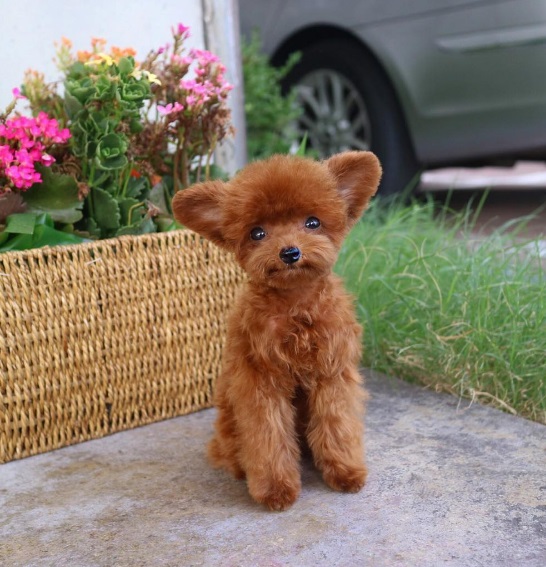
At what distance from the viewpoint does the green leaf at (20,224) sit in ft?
8.02

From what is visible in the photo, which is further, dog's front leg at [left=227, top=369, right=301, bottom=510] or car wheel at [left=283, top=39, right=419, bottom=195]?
car wheel at [left=283, top=39, right=419, bottom=195]

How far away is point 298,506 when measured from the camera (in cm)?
209

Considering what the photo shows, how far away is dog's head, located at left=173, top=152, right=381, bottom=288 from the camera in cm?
188

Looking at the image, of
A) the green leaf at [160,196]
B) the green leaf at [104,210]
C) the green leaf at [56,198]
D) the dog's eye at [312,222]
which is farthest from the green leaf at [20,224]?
the dog's eye at [312,222]

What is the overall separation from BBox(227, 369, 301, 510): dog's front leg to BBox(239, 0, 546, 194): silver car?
10.2ft

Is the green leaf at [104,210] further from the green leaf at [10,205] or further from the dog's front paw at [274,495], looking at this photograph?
the dog's front paw at [274,495]

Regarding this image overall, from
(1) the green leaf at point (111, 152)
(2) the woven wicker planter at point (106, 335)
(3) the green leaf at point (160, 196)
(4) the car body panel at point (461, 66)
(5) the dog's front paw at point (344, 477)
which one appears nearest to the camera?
(5) the dog's front paw at point (344, 477)

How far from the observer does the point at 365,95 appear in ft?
16.8

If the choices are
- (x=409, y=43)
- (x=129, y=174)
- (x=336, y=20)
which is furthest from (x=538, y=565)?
(x=336, y=20)

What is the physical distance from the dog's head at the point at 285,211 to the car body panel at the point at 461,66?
2797 mm

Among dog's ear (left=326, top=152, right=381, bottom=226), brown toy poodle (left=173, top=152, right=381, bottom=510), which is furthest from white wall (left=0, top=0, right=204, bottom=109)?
dog's ear (left=326, top=152, right=381, bottom=226)

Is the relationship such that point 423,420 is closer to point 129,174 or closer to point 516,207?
point 129,174

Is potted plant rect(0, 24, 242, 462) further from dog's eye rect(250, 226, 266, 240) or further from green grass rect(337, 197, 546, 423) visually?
dog's eye rect(250, 226, 266, 240)

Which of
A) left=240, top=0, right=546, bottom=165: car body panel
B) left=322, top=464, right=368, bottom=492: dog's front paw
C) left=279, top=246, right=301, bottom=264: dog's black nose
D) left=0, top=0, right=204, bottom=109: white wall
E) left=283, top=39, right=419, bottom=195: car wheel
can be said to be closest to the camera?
left=279, top=246, right=301, bottom=264: dog's black nose
